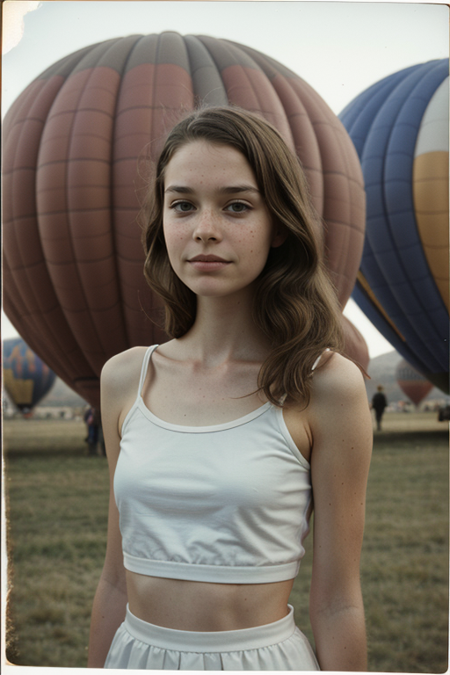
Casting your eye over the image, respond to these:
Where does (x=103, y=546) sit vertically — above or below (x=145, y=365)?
below

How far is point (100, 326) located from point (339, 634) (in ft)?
4.94

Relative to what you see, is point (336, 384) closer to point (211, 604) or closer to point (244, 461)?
point (244, 461)

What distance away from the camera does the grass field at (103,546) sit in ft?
6.41

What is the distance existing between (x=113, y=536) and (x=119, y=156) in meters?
1.31

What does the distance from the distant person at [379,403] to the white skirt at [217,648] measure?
296 centimetres

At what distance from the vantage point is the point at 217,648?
74cm

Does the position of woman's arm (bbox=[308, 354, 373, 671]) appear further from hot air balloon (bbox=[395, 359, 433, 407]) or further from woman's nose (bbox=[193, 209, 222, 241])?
hot air balloon (bbox=[395, 359, 433, 407])

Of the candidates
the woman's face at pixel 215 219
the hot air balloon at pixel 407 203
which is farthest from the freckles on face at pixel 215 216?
the hot air balloon at pixel 407 203

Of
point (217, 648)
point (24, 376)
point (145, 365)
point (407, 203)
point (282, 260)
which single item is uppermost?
point (282, 260)

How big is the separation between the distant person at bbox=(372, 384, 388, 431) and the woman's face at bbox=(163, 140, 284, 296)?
3029 mm

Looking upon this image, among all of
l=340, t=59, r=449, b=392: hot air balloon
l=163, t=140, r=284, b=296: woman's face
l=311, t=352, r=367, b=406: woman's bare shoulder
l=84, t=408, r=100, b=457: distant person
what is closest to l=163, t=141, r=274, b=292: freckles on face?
l=163, t=140, r=284, b=296: woman's face

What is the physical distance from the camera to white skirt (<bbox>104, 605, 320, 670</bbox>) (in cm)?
74

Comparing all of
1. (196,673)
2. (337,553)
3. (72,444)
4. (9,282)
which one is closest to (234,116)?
(337,553)

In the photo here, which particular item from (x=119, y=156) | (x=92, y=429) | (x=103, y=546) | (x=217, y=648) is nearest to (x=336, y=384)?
Result: (x=217, y=648)
